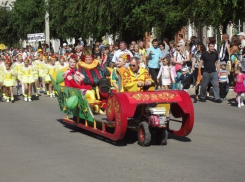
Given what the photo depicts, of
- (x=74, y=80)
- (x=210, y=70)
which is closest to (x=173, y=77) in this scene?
(x=210, y=70)

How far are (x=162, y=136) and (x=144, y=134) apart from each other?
1.06 ft

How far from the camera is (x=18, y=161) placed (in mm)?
9125

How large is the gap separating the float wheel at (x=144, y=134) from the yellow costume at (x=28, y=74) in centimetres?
1047

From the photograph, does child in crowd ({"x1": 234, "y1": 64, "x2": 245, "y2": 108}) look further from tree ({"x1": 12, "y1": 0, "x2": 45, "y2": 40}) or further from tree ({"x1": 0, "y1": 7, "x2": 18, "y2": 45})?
tree ({"x1": 0, "y1": 7, "x2": 18, "y2": 45})

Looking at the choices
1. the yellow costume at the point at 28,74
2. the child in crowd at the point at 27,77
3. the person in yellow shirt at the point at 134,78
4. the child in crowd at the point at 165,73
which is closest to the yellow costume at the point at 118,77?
the person in yellow shirt at the point at 134,78

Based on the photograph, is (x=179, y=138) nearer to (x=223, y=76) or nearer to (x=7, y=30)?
(x=223, y=76)

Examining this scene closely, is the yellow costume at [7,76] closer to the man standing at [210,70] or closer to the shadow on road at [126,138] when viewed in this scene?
the man standing at [210,70]

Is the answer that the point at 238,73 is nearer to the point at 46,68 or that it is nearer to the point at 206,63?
the point at 206,63

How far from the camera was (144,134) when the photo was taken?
10242 millimetres

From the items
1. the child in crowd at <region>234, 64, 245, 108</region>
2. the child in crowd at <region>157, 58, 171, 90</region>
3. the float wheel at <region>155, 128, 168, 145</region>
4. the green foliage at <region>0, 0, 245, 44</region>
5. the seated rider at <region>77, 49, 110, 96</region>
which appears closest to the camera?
the float wheel at <region>155, 128, 168, 145</region>

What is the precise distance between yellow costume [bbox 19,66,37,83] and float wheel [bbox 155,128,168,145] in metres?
10.5

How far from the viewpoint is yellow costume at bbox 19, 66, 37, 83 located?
20.4m

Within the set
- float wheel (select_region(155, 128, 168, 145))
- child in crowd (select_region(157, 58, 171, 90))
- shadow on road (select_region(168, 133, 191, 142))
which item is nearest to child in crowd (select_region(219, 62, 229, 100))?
child in crowd (select_region(157, 58, 171, 90))

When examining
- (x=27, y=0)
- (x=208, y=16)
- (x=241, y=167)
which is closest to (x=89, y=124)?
(x=241, y=167)
